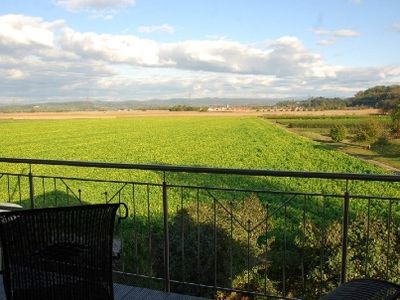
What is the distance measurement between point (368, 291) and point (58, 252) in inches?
51.2

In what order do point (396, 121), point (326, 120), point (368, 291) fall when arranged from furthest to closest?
point (326, 120) → point (396, 121) → point (368, 291)

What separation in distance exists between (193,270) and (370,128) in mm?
47761

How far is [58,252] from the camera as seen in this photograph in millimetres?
1809

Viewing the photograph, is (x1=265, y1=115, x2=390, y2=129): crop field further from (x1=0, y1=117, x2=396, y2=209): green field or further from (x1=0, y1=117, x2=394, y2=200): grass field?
(x1=0, y1=117, x2=394, y2=200): grass field

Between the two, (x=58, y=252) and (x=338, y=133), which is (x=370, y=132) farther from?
(x=58, y=252)

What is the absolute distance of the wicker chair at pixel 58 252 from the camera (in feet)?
5.68

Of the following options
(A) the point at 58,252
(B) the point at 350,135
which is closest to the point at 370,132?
(B) the point at 350,135

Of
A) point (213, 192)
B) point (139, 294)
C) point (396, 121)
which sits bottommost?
point (213, 192)

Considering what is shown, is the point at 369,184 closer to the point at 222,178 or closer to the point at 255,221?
the point at 222,178

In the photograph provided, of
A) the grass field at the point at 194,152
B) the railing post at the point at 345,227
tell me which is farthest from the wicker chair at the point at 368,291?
the grass field at the point at 194,152

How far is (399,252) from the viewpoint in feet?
23.4

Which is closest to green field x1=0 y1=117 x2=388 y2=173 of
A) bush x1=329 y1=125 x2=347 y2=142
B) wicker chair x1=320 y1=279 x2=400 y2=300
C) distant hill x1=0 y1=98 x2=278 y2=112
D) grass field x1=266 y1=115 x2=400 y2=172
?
grass field x1=266 y1=115 x2=400 y2=172

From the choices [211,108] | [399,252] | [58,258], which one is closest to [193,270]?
[399,252]

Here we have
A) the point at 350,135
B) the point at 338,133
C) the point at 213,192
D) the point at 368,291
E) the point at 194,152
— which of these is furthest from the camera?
the point at 350,135
